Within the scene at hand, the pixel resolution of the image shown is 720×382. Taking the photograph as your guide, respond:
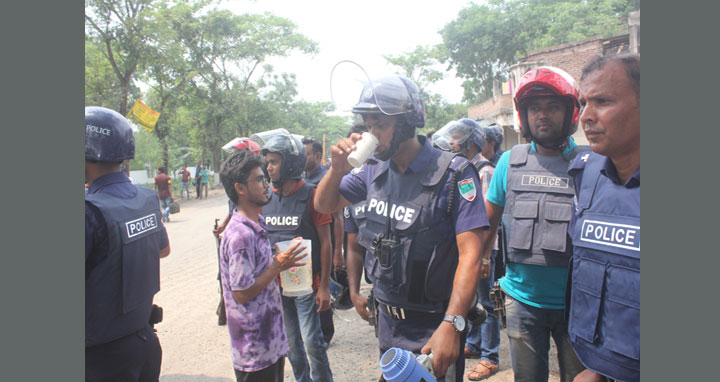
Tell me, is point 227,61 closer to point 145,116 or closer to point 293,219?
point 145,116

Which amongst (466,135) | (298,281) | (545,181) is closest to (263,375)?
(298,281)

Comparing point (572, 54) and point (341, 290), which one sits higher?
point (572, 54)

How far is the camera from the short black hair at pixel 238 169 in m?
2.79

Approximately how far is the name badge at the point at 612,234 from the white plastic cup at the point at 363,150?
3.13 ft

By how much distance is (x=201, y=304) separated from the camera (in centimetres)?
611

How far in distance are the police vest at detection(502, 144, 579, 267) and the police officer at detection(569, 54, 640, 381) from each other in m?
0.66

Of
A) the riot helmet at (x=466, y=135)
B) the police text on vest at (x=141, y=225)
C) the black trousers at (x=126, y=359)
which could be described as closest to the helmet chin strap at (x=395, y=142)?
the police text on vest at (x=141, y=225)

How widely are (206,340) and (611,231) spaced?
175 inches

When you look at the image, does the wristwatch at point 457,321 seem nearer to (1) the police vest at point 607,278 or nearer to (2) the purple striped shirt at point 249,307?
(1) the police vest at point 607,278

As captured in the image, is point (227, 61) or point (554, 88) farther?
point (227, 61)

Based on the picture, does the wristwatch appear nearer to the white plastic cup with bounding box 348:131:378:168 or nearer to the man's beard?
the white plastic cup with bounding box 348:131:378:168

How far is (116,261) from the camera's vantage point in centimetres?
205

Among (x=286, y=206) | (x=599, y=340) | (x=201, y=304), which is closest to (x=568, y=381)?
(x=599, y=340)

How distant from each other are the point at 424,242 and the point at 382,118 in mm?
647
